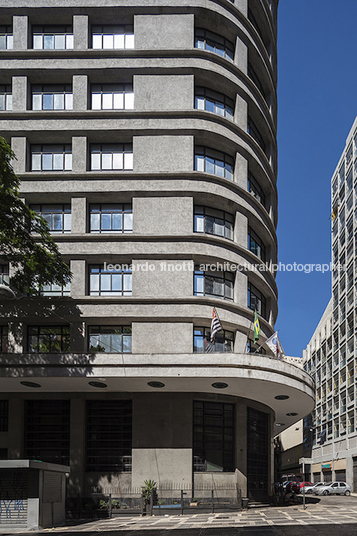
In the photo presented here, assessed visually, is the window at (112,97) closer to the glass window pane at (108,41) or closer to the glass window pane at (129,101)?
the glass window pane at (129,101)

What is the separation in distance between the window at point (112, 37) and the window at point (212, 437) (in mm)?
23623

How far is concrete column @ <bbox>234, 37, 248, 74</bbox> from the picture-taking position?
38500 mm

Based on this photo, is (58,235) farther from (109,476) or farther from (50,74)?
(109,476)

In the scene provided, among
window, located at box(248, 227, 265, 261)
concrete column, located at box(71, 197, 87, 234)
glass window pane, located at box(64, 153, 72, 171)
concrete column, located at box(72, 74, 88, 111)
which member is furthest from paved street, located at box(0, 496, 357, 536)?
concrete column, located at box(72, 74, 88, 111)

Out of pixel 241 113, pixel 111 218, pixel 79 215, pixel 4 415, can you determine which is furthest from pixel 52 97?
pixel 4 415

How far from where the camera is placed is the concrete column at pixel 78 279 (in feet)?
107

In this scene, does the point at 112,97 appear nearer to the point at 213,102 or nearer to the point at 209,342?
the point at 213,102

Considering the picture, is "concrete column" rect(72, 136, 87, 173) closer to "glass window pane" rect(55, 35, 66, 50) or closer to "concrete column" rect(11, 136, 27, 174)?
"concrete column" rect(11, 136, 27, 174)

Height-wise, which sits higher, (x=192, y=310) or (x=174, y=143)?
(x=174, y=143)

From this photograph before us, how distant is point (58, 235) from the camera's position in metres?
33.4

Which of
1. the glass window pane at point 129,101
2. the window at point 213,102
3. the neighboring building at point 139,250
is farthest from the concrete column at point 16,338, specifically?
the window at point 213,102

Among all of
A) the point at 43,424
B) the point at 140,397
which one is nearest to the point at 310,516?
the point at 140,397

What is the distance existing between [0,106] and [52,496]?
80.4ft

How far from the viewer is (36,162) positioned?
35562mm
